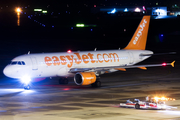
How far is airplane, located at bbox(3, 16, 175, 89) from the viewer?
114 feet

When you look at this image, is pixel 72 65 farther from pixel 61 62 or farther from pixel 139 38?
pixel 139 38

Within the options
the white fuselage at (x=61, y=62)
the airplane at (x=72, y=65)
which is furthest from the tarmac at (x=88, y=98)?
the white fuselage at (x=61, y=62)

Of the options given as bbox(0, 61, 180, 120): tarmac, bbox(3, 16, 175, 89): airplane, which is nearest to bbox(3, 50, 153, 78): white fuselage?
bbox(3, 16, 175, 89): airplane

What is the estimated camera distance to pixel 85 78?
34656 mm

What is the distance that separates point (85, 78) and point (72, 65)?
3.42 metres

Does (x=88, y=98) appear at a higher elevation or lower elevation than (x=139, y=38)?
lower

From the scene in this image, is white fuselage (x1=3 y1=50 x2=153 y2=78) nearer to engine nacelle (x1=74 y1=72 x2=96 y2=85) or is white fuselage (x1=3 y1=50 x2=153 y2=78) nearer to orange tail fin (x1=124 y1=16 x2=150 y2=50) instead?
orange tail fin (x1=124 y1=16 x2=150 y2=50)

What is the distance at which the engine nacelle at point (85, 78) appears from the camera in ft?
114

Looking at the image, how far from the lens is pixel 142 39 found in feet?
147

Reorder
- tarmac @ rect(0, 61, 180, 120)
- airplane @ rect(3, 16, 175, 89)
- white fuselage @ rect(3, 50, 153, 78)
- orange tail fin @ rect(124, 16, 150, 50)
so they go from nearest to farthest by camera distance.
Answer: tarmac @ rect(0, 61, 180, 120), white fuselage @ rect(3, 50, 153, 78), airplane @ rect(3, 16, 175, 89), orange tail fin @ rect(124, 16, 150, 50)

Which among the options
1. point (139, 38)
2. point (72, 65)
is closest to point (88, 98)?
point (72, 65)

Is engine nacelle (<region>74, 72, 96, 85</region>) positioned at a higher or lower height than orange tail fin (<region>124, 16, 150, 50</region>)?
lower

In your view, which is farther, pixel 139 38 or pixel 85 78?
pixel 139 38

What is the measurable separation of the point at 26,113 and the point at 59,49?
5326 centimetres
